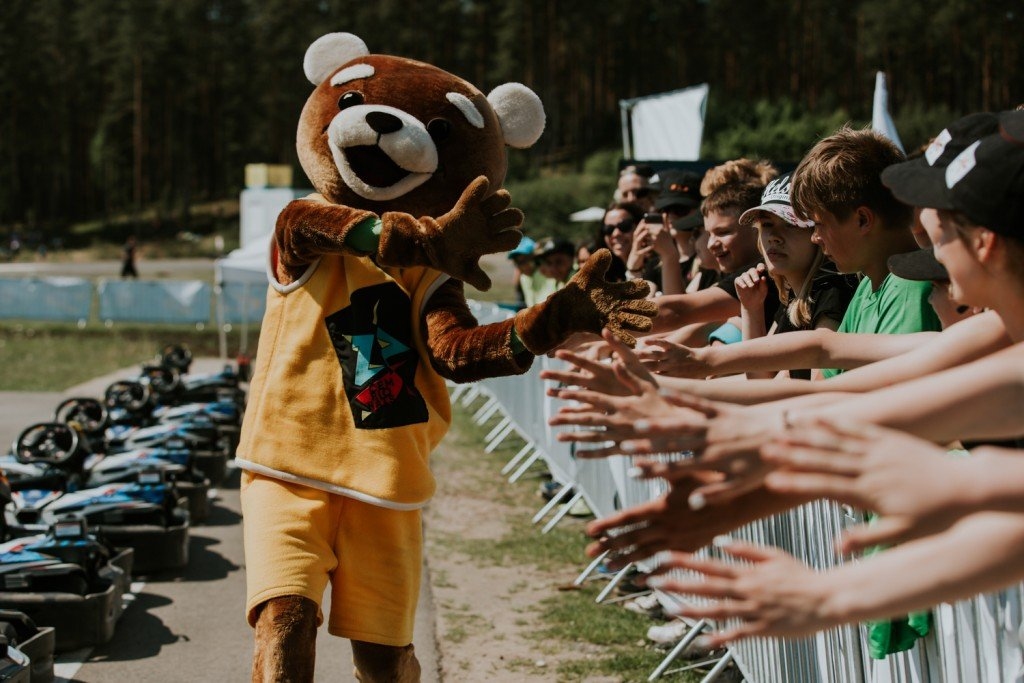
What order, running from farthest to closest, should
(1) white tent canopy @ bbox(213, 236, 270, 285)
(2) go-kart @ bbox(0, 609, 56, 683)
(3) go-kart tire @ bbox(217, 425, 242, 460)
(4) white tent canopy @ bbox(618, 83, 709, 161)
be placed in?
(1) white tent canopy @ bbox(213, 236, 270, 285)
(4) white tent canopy @ bbox(618, 83, 709, 161)
(3) go-kart tire @ bbox(217, 425, 242, 460)
(2) go-kart @ bbox(0, 609, 56, 683)

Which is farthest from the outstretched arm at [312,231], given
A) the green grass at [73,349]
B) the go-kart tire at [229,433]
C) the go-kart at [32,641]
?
the green grass at [73,349]

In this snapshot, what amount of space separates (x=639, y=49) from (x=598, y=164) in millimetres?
14217

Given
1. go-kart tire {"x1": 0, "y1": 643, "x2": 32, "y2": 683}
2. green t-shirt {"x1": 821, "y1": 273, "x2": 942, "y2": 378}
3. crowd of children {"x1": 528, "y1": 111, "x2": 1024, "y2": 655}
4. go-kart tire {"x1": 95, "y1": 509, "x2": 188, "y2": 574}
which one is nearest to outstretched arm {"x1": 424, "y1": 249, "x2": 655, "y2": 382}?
crowd of children {"x1": 528, "y1": 111, "x2": 1024, "y2": 655}

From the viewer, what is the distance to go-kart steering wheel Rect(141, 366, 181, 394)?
→ 37.2 feet

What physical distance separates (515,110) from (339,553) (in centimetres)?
189

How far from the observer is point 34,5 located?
219 feet

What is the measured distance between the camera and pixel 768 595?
152 cm

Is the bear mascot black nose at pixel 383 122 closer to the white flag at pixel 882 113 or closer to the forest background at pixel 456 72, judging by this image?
the white flag at pixel 882 113

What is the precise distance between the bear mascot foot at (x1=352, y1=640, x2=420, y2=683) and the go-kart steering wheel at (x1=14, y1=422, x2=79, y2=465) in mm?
4668

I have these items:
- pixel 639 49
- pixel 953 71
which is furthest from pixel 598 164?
pixel 953 71

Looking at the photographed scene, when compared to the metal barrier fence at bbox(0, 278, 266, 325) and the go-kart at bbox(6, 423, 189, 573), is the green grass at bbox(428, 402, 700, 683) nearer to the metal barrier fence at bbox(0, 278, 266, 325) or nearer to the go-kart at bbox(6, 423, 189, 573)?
the go-kart at bbox(6, 423, 189, 573)

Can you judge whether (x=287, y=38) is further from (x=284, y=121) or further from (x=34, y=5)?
(x=34, y=5)

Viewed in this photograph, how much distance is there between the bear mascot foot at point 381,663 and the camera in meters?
3.86

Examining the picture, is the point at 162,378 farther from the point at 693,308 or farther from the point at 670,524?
the point at 670,524
